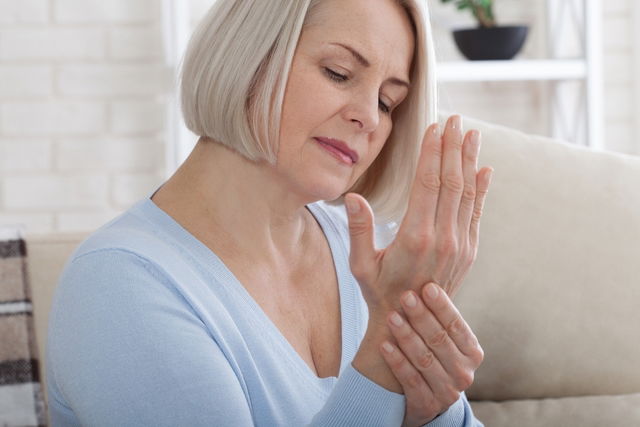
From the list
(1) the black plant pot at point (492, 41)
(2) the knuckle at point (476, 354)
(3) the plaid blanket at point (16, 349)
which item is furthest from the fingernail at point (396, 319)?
(1) the black plant pot at point (492, 41)

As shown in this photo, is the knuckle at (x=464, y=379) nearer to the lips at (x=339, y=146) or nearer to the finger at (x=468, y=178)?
the finger at (x=468, y=178)

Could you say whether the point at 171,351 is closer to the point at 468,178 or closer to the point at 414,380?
the point at 414,380

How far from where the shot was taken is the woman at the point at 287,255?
109 centimetres

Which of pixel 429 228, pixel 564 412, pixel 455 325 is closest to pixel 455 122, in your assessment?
pixel 429 228

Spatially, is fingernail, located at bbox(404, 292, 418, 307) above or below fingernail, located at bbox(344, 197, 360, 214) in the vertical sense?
below

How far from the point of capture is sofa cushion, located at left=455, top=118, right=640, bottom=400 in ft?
5.06

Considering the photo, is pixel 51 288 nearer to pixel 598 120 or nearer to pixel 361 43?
pixel 361 43

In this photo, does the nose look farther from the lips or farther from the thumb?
the thumb

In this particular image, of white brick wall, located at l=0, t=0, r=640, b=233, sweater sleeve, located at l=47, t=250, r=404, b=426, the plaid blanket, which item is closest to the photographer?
sweater sleeve, located at l=47, t=250, r=404, b=426

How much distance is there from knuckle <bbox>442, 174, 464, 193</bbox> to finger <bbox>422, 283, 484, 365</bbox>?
11 cm

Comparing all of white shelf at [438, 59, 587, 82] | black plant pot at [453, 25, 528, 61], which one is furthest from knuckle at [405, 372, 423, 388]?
black plant pot at [453, 25, 528, 61]

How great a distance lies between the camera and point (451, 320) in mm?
→ 1122

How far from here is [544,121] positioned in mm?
2979

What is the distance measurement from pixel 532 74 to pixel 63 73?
1270 millimetres
